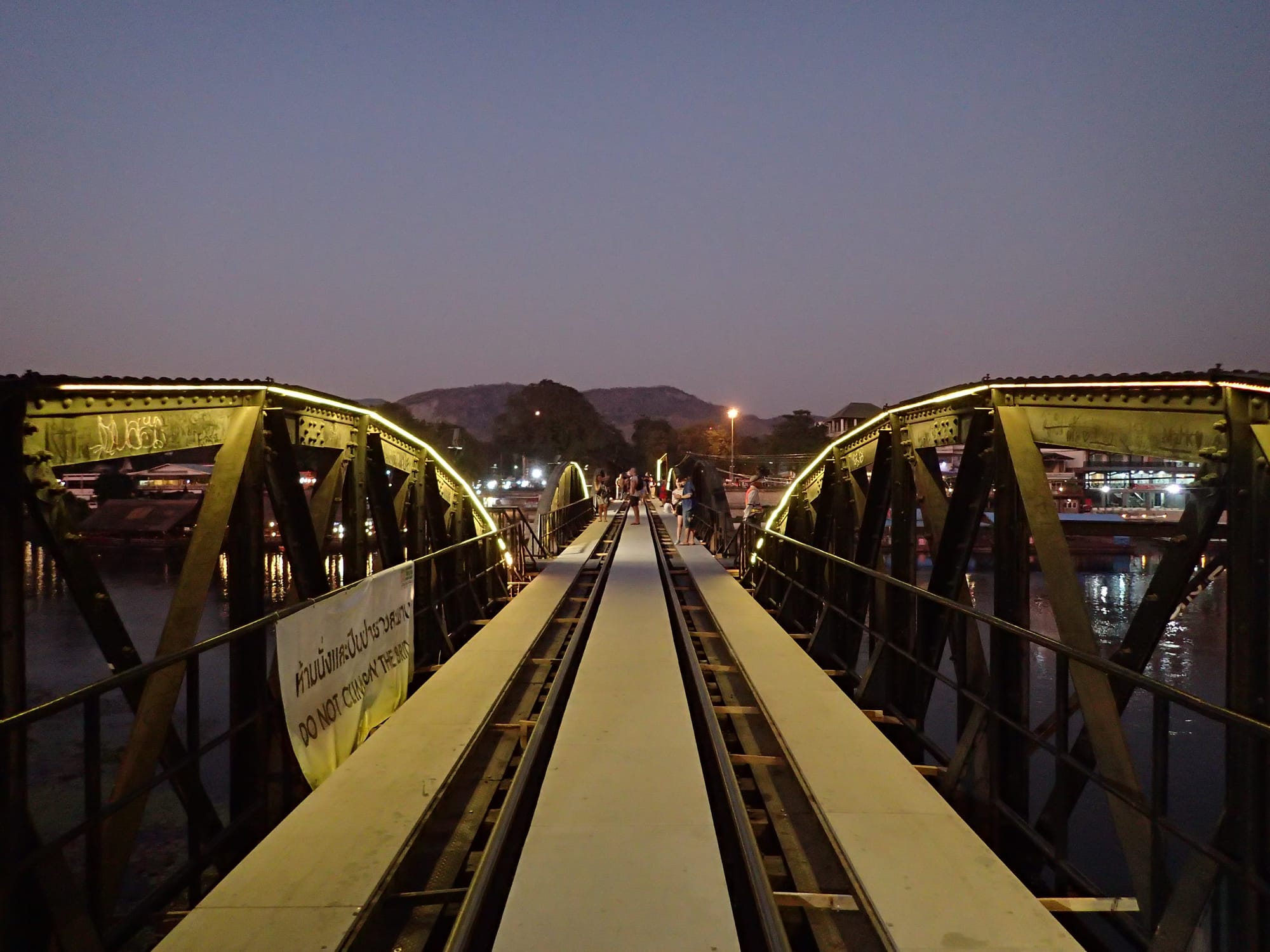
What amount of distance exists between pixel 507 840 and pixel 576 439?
399 feet

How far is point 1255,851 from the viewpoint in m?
3.55

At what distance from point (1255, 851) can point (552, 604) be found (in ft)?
32.8

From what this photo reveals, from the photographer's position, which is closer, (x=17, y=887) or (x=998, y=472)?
(x=17, y=887)

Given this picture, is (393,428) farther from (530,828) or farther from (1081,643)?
(1081,643)

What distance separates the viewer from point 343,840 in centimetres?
459

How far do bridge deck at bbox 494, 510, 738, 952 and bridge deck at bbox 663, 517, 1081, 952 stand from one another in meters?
0.74

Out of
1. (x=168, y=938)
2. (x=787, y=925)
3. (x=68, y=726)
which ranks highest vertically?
(x=168, y=938)

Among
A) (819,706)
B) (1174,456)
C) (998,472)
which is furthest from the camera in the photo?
(819,706)

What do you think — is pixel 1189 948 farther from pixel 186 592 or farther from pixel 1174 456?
pixel 186 592

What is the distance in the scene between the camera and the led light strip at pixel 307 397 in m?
4.61

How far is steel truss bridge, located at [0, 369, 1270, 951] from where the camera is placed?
3.75 metres

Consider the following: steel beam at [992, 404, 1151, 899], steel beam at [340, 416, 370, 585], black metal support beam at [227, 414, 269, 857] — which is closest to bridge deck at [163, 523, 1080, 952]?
black metal support beam at [227, 414, 269, 857]

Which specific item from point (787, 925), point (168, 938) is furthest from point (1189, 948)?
point (168, 938)

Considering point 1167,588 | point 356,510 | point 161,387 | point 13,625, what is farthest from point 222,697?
point 1167,588
